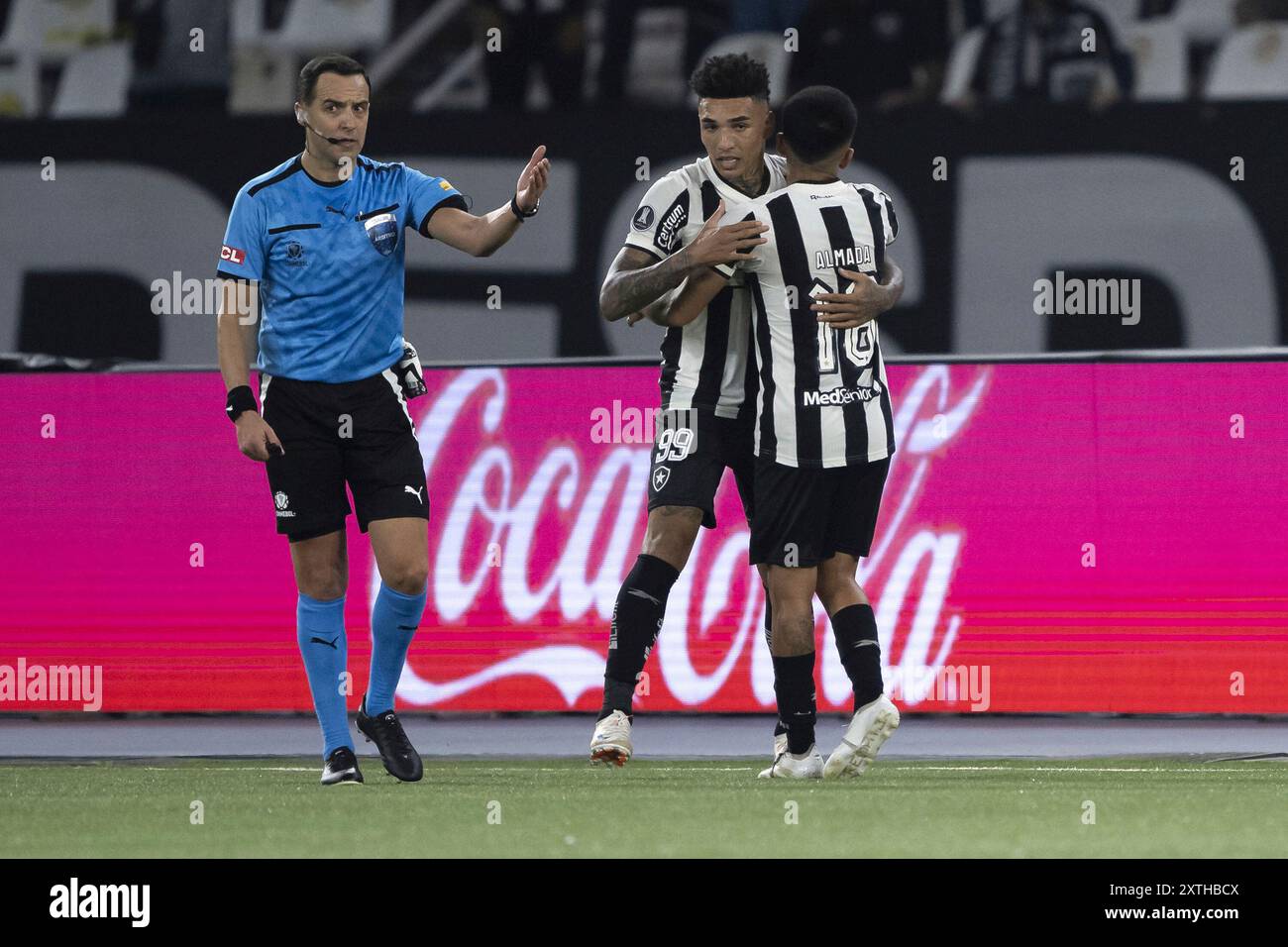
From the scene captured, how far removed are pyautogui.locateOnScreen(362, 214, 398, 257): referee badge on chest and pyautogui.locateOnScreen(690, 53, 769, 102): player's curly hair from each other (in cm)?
89

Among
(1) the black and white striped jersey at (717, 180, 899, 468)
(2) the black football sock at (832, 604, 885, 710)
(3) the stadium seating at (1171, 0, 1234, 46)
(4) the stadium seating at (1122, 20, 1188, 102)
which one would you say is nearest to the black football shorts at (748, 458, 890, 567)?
(1) the black and white striped jersey at (717, 180, 899, 468)

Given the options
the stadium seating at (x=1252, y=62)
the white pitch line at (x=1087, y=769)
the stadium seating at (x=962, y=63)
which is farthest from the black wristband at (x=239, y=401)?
the stadium seating at (x=1252, y=62)

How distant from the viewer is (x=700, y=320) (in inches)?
228

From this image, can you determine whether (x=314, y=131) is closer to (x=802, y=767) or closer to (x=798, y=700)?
(x=798, y=700)

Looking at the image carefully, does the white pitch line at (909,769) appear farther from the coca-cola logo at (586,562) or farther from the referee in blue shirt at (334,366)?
the coca-cola logo at (586,562)

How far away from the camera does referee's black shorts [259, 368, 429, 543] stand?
5.52 metres

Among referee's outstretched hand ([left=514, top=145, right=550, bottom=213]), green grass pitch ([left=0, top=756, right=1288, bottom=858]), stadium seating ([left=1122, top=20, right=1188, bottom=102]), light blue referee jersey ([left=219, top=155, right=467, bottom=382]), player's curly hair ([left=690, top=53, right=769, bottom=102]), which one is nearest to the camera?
green grass pitch ([left=0, top=756, right=1288, bottom=858])

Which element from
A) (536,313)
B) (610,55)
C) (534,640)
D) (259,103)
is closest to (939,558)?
→ (534,640)

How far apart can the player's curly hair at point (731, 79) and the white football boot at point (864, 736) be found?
1.65 m

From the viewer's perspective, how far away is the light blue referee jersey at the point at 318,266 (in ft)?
18.2

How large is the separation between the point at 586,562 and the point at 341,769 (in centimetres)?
290

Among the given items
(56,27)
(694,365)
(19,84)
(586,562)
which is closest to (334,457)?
(694,365)

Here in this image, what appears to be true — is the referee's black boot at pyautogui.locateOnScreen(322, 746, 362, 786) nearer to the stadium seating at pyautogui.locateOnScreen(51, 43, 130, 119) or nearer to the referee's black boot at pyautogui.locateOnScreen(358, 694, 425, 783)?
the referee's black boot at pyautogui.locateOnScreen(358, 694, 425, 783)
